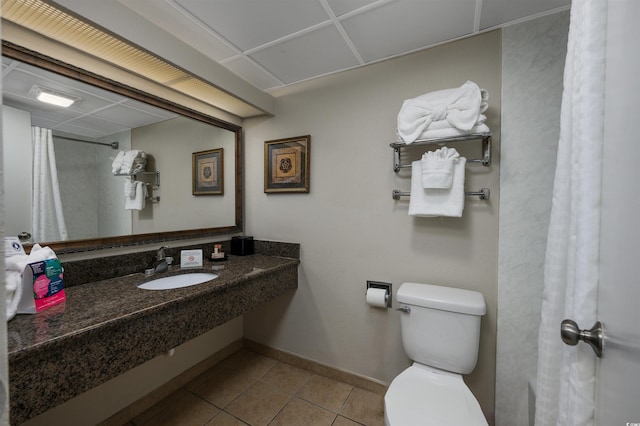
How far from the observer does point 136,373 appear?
160 centimetres

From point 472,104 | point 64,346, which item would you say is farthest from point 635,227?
point 64,346

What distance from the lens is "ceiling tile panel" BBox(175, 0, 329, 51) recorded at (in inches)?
50.0

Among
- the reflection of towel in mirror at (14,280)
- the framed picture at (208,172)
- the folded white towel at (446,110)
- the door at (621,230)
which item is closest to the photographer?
the door at (621,230)

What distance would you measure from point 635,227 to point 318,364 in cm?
196

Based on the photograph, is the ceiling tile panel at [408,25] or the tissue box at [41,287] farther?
the ceiling tile panel at [408,25]

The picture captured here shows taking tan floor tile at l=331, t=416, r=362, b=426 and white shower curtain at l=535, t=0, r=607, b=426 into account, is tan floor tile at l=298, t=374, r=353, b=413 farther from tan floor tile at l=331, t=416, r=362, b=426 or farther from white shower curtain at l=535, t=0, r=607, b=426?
white shower curtain at l=535, t=0, r=607, b=426

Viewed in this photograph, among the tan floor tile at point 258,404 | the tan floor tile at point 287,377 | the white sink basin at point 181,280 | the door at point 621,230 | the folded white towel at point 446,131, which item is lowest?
the tan floor tile at point 258,404

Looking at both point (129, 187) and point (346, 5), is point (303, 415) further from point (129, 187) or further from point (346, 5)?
point (346, 5)

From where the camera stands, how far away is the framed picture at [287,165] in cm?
204

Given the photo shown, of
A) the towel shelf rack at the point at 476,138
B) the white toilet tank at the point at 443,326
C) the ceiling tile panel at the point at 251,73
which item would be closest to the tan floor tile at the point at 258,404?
the white toilet tank at the point at 443,326

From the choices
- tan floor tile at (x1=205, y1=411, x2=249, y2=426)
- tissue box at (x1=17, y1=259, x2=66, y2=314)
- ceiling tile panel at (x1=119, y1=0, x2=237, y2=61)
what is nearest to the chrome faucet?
tissue box at (x1=17, y1=259, x2=66, y2=314)

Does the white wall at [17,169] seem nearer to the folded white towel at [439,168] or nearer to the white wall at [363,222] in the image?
the white wall at [363,222]

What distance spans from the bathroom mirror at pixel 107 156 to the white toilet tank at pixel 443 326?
157 cm

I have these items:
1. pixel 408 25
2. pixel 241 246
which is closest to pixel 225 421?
pixel 241 246
